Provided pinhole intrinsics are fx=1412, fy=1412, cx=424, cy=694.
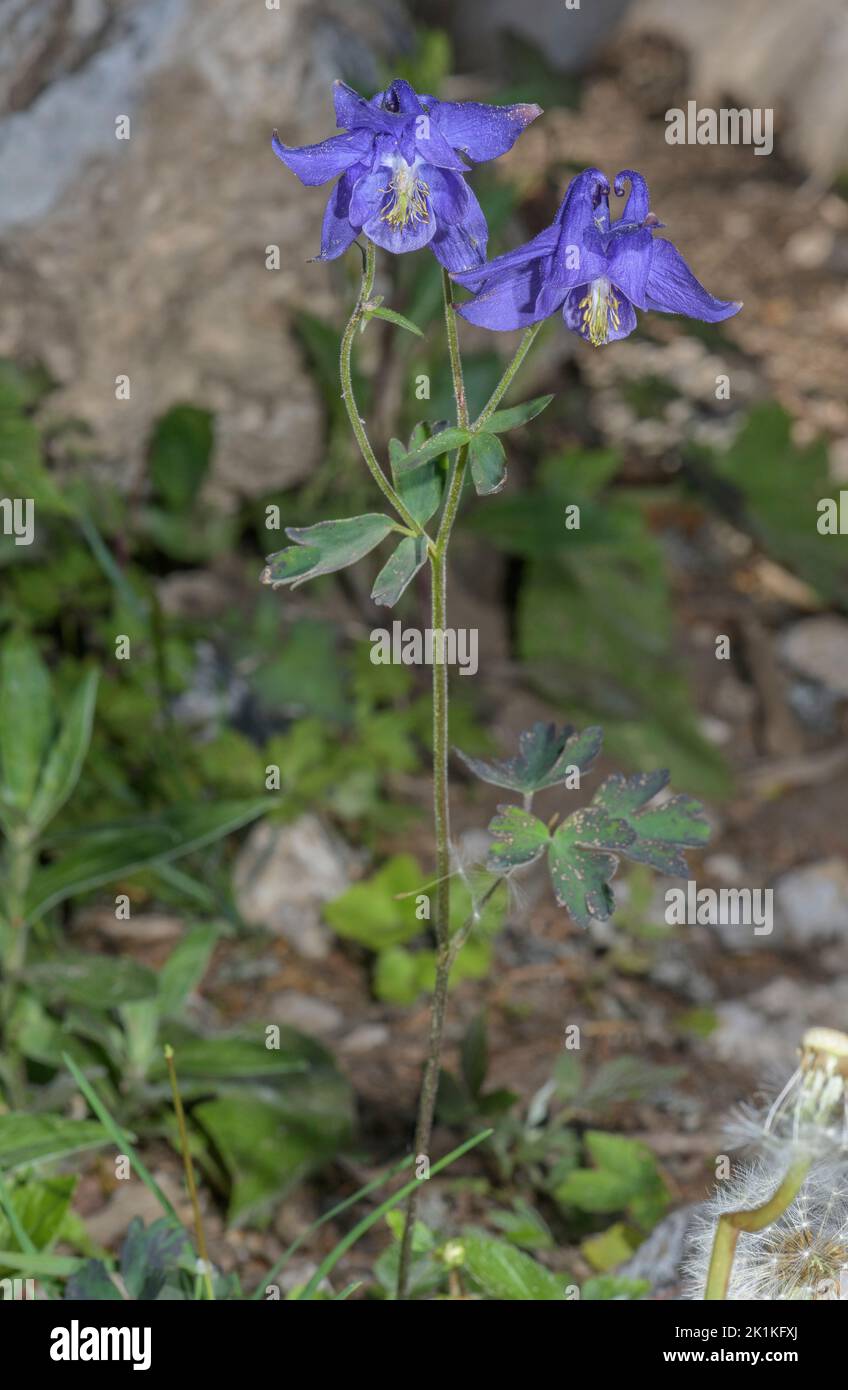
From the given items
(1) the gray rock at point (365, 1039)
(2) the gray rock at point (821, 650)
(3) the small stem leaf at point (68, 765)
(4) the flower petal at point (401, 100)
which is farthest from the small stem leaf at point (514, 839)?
(2) the gray rock at point (821, 650)

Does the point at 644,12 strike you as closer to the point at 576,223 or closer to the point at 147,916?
the point at 147,916

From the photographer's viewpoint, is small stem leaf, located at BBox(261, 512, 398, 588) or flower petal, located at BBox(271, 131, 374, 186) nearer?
flower petal, located at BBox(271, 131, 374, 186)

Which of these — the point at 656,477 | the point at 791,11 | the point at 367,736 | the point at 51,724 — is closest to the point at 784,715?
the point at 656,477

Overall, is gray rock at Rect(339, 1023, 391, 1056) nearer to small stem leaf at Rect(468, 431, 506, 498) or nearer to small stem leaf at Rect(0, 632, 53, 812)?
small stem leaf at Rect(0, 632, 53, 812)

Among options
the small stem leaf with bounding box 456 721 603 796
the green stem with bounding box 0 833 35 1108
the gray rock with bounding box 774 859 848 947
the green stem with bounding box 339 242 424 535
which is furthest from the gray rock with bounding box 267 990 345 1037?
the green stem with bounding box 339 242 424 535

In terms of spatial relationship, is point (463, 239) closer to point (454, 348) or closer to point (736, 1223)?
point (454, 348)

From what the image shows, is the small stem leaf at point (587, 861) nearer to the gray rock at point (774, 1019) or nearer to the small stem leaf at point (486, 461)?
the small stem leaf at point (486, 461)
